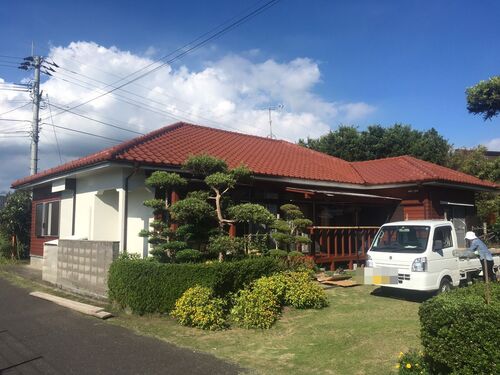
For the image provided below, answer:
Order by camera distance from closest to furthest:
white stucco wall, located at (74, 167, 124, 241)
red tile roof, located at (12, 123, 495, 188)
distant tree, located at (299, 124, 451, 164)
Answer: red tile roof, located at (12, 123, 495, 188) < white stucco wall, located at (74, 167, 124, 241) < distant tree, located at (299, 124, 451, 164)

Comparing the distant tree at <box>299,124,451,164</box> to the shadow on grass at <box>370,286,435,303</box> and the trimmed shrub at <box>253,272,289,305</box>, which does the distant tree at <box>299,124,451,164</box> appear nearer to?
the shadow on grass at <box>370,286,435,303</box>

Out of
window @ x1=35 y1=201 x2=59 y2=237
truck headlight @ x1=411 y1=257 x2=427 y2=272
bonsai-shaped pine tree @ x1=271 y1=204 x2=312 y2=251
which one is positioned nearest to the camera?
truck headlight @ x1=411 y1=257 x2=427 y2=272

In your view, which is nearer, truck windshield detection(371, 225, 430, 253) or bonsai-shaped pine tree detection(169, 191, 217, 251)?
bonsai-shaped pine tree detection(169, 191, 217, 251)

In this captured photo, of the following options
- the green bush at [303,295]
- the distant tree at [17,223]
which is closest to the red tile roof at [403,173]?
the green bush at [303,295]

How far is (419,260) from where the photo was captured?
26.9 feet

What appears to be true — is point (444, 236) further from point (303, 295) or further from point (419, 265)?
point (303, 295)

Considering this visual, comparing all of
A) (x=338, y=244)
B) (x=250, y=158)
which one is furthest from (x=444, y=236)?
(x=250, y=158)

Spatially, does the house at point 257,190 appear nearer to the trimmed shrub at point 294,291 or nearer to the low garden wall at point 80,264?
the low garden wall at point 80,264

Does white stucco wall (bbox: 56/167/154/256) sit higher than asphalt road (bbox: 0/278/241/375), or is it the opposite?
white stucco wall (bbox: 56/167/154/256)

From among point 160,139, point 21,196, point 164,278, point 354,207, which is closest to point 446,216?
point 354,207

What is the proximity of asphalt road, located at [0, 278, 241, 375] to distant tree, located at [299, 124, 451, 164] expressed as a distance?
22.2 m

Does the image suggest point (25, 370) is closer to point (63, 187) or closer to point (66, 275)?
point (66, 275)

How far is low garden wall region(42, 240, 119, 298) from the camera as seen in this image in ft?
30.0

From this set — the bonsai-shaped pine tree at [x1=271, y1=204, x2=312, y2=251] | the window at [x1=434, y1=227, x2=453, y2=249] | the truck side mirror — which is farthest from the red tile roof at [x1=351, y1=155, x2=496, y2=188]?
the bonsai-shaped pine tree at [x1=271, y1=204, x2=312, y2=251]
